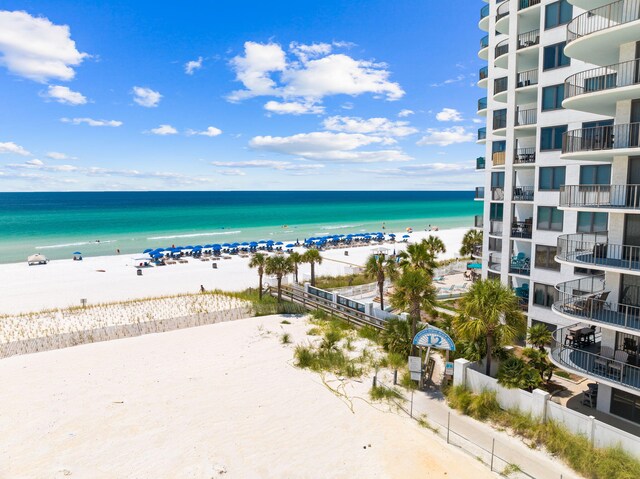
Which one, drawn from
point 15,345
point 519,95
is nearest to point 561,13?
point 519,95

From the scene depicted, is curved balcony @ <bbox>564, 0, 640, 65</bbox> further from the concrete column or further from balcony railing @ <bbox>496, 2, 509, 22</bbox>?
the concrete column

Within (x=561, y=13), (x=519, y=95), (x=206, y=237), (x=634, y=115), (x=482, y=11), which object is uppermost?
(x=482, y=11)

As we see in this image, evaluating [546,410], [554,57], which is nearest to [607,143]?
[554,57]

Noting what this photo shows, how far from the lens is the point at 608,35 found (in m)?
14.0

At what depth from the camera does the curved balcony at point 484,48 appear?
30.6 meters

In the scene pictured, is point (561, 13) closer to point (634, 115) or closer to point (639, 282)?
point (634, 115)

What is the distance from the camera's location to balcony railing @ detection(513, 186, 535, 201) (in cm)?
2473

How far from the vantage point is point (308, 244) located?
226 ft

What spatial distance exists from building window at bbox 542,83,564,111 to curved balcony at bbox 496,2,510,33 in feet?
21.0

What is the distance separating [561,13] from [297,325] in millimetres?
22449

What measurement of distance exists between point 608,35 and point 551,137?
894cm

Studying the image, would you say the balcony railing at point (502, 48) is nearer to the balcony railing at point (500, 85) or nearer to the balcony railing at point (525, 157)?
the balcony railing at point (500, 85)

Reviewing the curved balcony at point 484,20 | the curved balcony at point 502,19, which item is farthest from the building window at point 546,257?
the curved balcony at point 484,20

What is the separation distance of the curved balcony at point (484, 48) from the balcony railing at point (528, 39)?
19.1 feet
